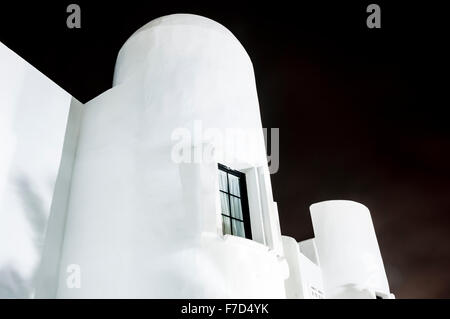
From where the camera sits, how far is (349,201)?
14852mm

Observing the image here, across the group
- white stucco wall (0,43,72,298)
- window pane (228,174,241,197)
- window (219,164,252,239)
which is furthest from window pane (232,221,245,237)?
white stucco wall (0,43,72,298)

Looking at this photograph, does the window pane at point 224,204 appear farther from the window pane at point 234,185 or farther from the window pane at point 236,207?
the window pane at point 234,185

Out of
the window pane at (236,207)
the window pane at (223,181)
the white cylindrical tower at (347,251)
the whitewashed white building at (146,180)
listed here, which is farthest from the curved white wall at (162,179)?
the white cylindrical tower at (347,251)

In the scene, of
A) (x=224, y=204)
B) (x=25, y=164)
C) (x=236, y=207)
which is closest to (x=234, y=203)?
(x=236, y=207)

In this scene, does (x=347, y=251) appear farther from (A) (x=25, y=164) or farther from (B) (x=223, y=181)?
(A) (x=25, y=164)

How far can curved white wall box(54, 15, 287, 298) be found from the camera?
5539 mm

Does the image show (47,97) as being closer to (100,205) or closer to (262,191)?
(100,205)

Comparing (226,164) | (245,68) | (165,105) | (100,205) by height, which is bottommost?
(100,205)

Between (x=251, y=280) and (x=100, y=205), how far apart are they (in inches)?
110

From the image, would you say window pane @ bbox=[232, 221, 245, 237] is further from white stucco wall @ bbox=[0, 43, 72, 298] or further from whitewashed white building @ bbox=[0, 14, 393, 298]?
white stucco wall @ bbox=[0, 43, 72, 298]

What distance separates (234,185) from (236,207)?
1.34ft

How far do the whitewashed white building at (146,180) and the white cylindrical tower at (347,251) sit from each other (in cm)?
732

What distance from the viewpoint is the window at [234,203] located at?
644cm
